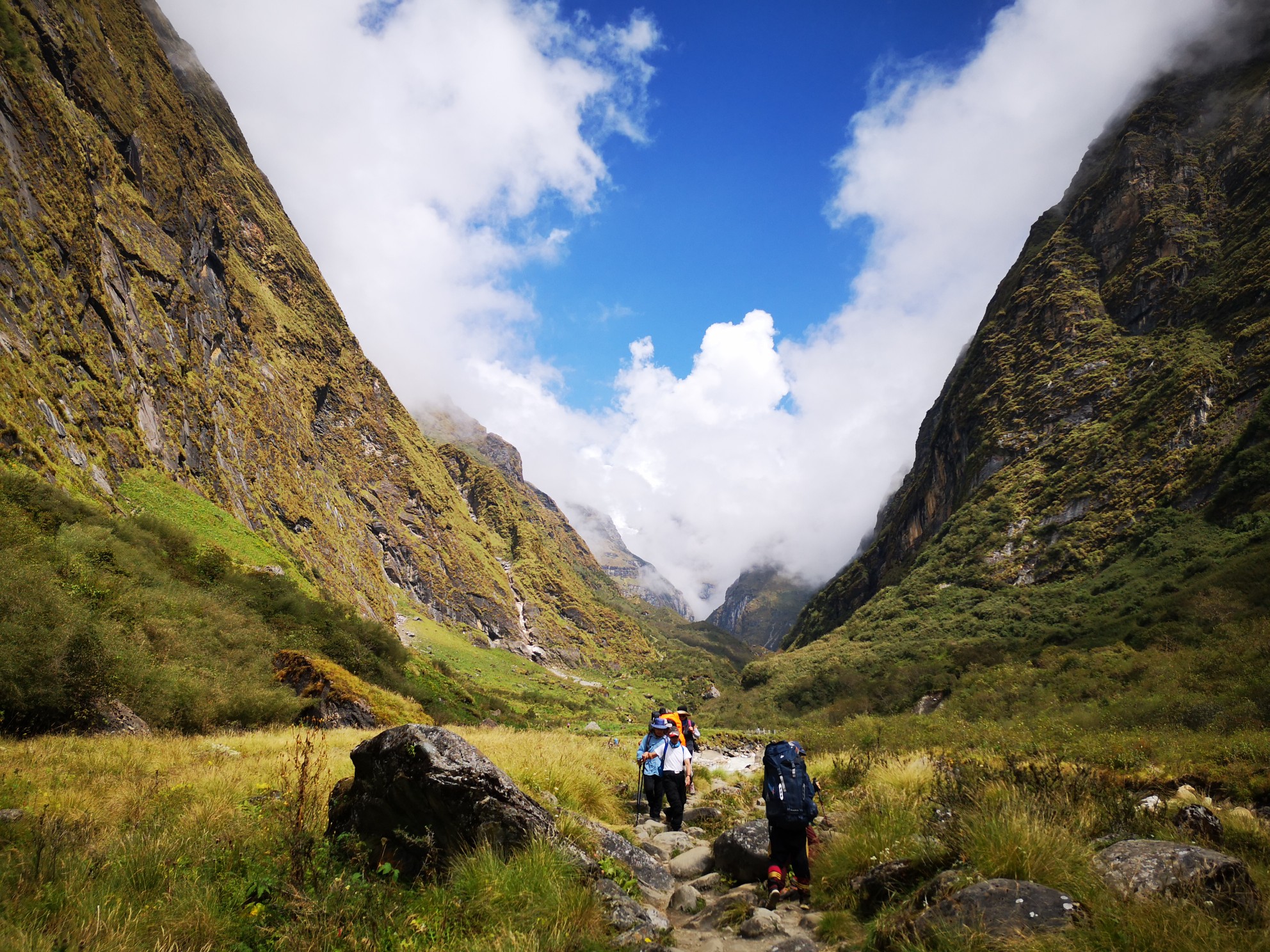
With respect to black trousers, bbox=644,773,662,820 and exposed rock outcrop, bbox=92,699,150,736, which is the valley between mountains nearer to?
exposed rock outcrop, bbox=92,699,150,736

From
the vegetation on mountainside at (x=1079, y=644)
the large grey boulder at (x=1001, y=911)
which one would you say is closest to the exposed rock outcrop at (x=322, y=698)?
the large grey boulder at (x=1001, y=911)

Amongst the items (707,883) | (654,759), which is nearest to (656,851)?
(707,883)

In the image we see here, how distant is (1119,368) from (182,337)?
5101 inches

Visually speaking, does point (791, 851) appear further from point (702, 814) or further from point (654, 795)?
point (702, 814)

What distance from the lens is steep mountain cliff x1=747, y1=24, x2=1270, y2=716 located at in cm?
5722

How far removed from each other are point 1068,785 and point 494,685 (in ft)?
258

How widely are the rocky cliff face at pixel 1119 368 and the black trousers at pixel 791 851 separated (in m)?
73.3

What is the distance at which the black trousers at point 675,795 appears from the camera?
1117cm

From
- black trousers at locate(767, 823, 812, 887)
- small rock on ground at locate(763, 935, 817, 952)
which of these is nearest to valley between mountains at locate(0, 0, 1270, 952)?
small rock on ground at locate(763, 935, 817, 952)

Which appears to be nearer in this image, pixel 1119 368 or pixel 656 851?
pixel 656 851

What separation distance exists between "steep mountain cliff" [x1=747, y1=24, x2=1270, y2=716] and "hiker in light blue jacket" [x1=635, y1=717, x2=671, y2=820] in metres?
39.5

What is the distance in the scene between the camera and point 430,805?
19.0 feet

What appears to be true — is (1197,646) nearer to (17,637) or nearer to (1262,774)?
(1262,774)

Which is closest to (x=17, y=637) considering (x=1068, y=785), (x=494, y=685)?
(x=1068, y=785)
